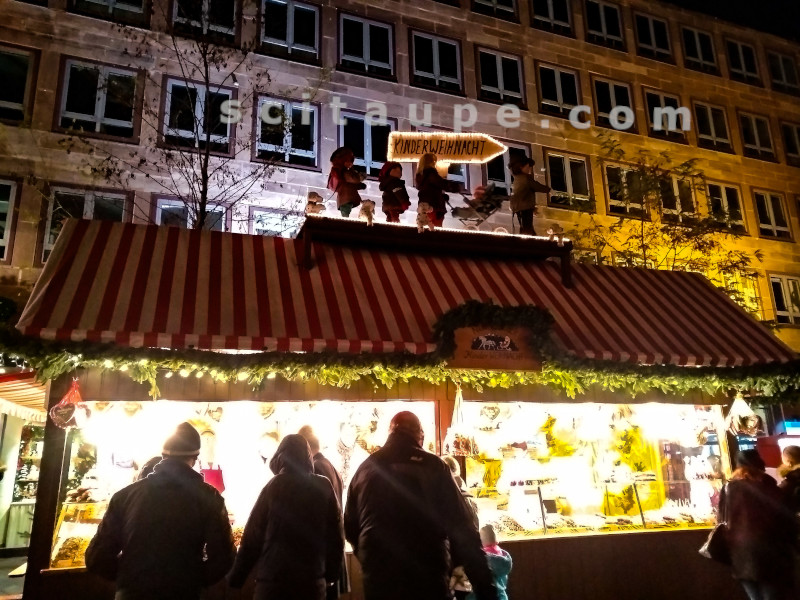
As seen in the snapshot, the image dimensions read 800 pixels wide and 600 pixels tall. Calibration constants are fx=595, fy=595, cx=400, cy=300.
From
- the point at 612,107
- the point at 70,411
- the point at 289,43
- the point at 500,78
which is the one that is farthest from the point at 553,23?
the point at 70,411

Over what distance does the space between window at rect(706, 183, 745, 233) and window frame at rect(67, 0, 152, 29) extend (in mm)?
17086

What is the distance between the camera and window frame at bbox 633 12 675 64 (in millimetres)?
20766

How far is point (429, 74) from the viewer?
1758 cm

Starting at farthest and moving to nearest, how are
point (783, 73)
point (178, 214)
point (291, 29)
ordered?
point (783, 73) → point (291, 29) → point (178, 214)

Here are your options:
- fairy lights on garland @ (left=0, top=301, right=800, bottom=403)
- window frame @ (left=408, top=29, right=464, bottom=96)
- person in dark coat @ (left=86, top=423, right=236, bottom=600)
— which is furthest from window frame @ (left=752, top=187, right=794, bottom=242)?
person in dark coat @ (left=86, top=423, right=236, bottom=600)

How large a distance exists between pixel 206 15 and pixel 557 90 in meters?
10.8

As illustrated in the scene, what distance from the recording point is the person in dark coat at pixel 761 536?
5809 millimetres

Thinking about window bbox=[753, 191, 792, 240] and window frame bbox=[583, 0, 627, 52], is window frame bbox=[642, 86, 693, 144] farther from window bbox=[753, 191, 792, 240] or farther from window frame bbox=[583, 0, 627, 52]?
window bbox=[753, 191, 792, 240]

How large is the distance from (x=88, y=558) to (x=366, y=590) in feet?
6.29

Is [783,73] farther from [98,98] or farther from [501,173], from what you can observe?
[98,98]

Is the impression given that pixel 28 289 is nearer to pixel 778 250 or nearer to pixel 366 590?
pixel 366 590

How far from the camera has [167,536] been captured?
13.1 feet

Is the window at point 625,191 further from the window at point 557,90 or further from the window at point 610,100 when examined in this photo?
the window at point 557,90

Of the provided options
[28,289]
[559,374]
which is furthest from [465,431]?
[28,289]
